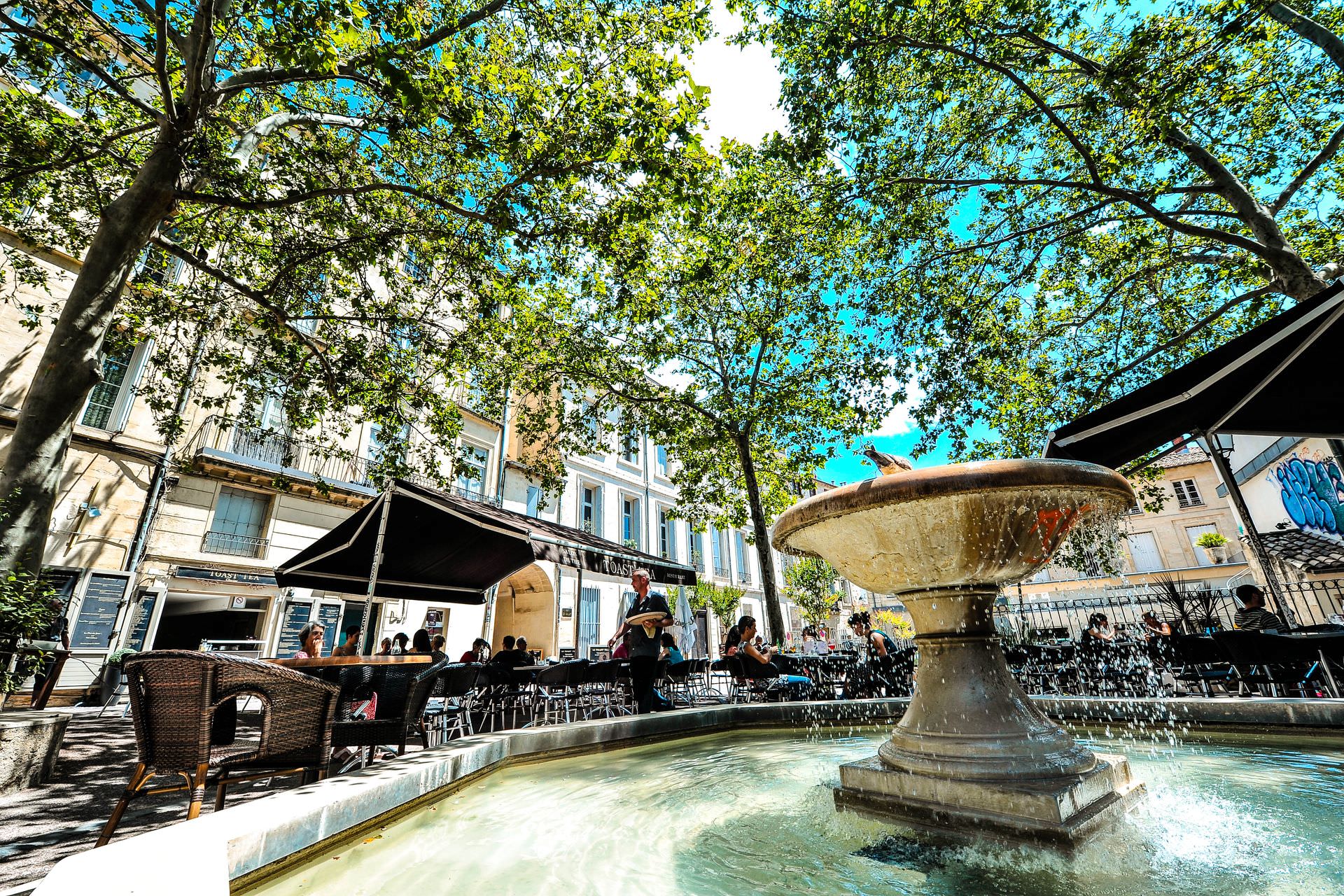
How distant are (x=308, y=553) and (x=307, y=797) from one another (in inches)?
258

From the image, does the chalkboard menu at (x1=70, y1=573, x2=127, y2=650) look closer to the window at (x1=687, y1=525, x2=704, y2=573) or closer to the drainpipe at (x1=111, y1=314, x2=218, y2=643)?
the drainpipe at (x1=111, y1=314, x2=218, y2=643)

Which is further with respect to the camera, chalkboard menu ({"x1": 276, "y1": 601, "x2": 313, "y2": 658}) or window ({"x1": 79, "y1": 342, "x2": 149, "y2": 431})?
chalkboard menu ({"x1": 276, "y1": 601, "x2": 313, "y2": 658})

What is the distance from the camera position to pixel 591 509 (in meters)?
21.0

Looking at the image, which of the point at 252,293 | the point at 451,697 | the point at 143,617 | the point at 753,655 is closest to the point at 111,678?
the point at 143,617

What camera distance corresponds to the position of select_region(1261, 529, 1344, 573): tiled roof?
37.3 feet

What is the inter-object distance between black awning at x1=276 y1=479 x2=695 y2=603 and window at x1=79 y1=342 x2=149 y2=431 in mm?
7704

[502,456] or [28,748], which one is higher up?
[502,456]

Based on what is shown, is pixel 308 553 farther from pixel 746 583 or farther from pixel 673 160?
pixel 746 583

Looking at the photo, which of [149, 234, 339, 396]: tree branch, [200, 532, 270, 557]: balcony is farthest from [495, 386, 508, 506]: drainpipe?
[149, 234, 339, 396]: tree branch

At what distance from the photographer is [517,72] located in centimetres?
685

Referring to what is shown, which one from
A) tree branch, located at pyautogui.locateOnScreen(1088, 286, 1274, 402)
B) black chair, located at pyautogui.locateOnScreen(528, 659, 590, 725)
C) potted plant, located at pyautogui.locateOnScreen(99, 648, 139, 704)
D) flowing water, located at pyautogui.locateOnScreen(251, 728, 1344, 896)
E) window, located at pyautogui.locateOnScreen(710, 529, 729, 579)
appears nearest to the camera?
flowing water, located at pyautogui.locateOnScreen(251, 728, 1344, 896)

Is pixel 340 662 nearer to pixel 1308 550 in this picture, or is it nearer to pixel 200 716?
pixel 200 716

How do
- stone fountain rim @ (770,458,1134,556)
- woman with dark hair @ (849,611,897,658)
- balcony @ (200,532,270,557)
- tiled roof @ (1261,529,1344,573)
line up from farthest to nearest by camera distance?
balcony @ (200,532,270,557) → tiled roof @ (1261,529,1344,573) → woman with dark hair @ (849,611,897,658) → stone fountain rim @ (770,458,1134,556)

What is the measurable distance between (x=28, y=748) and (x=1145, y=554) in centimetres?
3852
